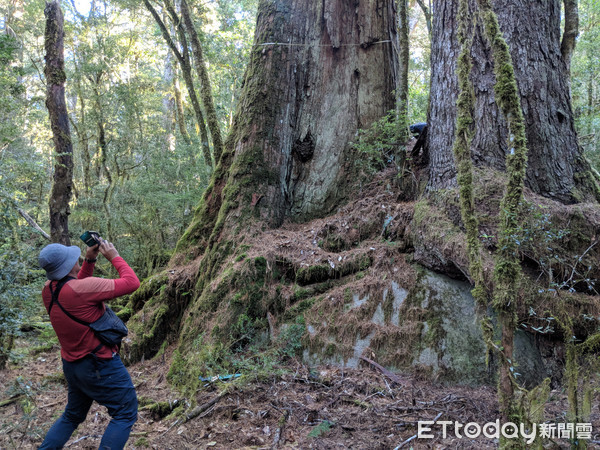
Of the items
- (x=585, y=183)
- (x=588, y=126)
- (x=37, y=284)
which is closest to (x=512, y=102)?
(x=585, y=183)

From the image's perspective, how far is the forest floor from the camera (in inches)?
141

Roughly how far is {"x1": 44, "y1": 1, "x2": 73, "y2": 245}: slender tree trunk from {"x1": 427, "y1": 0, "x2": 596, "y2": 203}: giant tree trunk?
5.90 meters

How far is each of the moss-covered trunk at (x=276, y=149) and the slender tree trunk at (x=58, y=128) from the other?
1866 mm

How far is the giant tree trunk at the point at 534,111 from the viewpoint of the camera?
15.0 feet

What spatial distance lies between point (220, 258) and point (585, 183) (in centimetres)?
496

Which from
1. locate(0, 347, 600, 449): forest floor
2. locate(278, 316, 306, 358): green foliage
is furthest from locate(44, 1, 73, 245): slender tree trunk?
locate(278, 316, 306, 358): green foliage

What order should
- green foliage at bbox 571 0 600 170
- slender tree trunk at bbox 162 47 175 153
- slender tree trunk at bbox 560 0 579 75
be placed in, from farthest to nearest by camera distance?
slender tree trunk at bbox 162 47 175 153 < green foliage at bbox 571 0 600 170 < slender tree trunk at bbox 560 0 579 75

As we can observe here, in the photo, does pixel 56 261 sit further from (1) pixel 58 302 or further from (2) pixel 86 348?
(2) pixel 86 348

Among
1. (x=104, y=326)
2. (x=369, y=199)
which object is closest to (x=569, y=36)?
(x=369, y=199)

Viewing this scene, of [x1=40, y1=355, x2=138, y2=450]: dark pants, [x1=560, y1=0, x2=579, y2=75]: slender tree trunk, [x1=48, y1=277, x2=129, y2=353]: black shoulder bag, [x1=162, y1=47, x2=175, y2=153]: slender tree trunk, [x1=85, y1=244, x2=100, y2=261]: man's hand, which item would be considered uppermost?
[x1=162, y1=47, x2=175, y2=153]: slender tree trunk

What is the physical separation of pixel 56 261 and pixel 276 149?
171 inches

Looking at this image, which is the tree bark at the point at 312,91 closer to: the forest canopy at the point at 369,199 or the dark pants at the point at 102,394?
the forest canopy at the point at 369,199

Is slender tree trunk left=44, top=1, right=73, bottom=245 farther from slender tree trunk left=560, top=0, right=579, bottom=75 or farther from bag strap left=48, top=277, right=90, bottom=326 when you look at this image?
slender tree trunk left=560, top=0, right=579, bottom=75

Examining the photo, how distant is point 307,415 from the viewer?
4039mm
